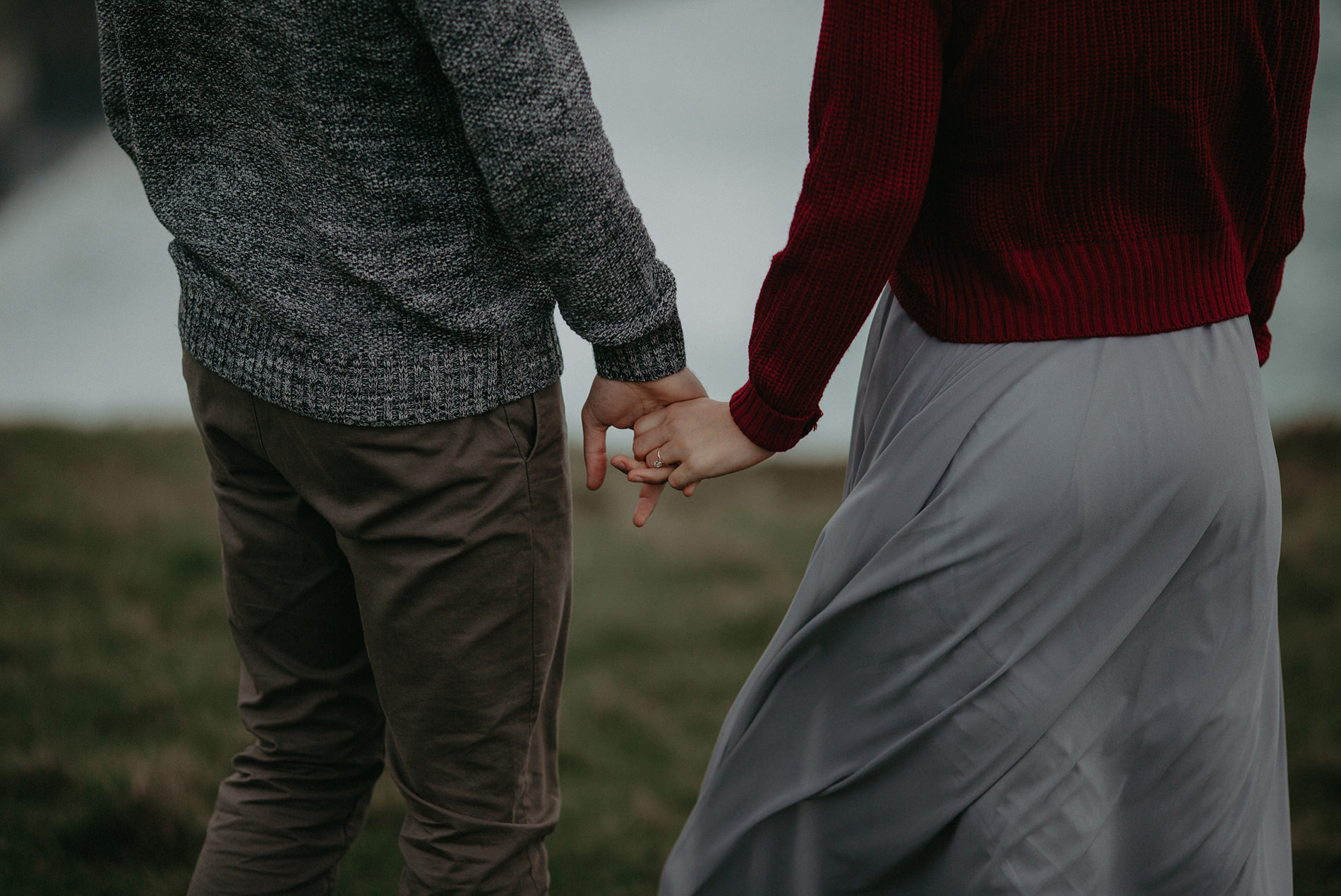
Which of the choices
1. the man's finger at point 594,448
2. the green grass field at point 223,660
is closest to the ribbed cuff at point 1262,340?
the man's finger at point 594,448

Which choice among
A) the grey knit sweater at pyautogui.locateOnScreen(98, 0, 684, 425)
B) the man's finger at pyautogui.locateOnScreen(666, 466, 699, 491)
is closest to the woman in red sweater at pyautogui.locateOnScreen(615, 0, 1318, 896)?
the man's finger at pyautogui.locateOnScreen(666, 466, 699, 491)

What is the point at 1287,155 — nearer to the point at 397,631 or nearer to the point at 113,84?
the point at 397,631

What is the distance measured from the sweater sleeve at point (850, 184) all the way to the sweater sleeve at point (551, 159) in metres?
0.14

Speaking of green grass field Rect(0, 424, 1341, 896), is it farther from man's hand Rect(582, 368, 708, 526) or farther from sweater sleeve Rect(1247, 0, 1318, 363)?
sweater sleeve Rect(1247, 0, 1318, 363)

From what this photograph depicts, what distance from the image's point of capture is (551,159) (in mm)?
991

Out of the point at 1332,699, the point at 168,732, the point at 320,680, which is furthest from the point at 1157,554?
the point at 168,732

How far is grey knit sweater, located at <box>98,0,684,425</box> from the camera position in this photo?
38.3 inches

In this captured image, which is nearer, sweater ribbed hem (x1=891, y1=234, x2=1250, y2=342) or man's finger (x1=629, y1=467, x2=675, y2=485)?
sweater ribbed hem (x1=891, y1=234, x2=1250, y2=342)

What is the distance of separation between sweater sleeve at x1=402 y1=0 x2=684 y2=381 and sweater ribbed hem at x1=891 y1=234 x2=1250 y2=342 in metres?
0.34

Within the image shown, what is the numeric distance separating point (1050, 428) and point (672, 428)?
418mm

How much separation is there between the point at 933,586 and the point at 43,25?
810 cm

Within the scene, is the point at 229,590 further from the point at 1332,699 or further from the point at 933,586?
the point at 1332,699

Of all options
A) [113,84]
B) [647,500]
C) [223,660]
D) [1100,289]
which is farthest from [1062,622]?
[223,660]

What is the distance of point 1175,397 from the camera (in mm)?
1020
